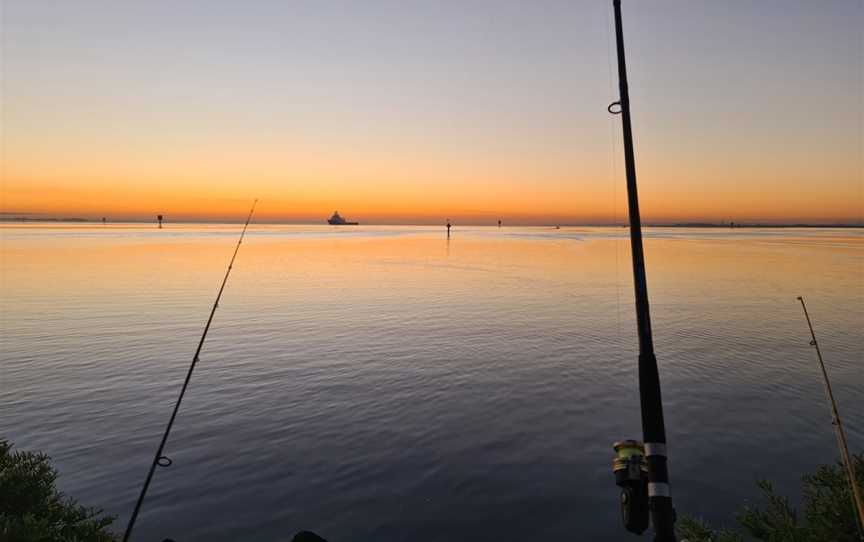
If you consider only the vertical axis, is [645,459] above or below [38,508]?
above

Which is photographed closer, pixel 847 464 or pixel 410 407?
pixel 847 464

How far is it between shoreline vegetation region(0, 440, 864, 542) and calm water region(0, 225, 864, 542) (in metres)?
1.40

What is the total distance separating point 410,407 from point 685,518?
23.2 feet

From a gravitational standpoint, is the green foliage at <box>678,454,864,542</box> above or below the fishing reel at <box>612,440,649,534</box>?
below

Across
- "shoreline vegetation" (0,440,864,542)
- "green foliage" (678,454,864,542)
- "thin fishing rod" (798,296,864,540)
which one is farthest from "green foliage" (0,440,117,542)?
"thin fishing rod" (798,296,864,540)

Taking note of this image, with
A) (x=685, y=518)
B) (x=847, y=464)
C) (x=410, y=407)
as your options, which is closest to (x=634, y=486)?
(x=847, y=464)

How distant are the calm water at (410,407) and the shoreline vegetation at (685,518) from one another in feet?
4.59

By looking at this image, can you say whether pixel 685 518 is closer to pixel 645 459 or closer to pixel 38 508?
pixel 645 459

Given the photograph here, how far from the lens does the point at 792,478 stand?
29.6 ft

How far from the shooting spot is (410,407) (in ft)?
41.1

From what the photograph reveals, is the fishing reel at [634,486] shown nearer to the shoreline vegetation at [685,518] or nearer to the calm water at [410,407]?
the shoreline vegetation at [685,518]

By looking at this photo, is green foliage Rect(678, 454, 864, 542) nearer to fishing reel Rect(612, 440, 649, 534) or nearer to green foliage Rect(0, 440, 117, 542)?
fishing reel Rect(612, 440, 649, 534)

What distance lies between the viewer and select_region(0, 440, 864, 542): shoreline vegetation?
219 inches

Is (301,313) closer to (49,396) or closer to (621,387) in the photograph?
(49,396)
